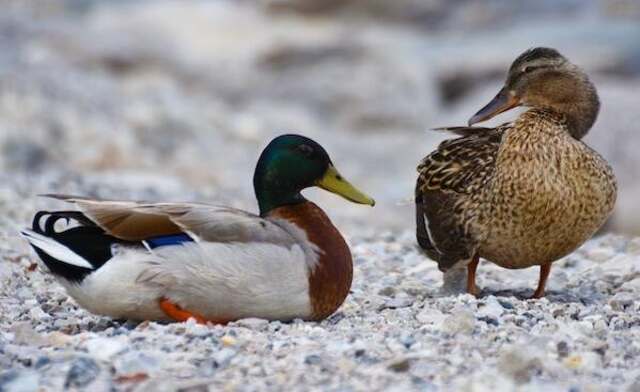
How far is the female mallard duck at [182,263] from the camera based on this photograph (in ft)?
18.5

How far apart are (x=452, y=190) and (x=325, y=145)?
11230 mm

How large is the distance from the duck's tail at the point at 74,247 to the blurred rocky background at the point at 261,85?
369 centimetres

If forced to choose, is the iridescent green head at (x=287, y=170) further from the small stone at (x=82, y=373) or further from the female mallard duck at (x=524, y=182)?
the small stone at (x=82, y=373)

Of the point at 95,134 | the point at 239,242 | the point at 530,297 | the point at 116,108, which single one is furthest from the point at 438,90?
the point at 239,242

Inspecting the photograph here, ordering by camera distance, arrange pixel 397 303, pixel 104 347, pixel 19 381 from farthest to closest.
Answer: pixel 397 303
pixel 104 347
pixel 19 381

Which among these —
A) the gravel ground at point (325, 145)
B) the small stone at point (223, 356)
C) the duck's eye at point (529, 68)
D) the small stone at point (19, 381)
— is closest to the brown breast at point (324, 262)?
the gravel ground at point (325, 145)

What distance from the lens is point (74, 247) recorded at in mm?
5719

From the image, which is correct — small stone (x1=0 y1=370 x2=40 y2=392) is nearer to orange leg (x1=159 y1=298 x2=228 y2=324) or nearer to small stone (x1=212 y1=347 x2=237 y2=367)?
small stone (x1=212 y1=347 x2=237 y2=367)

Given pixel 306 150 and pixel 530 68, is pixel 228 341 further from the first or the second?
pixel 530 68

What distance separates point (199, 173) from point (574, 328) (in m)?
9.64

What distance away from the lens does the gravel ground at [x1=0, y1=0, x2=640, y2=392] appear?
4.95 m

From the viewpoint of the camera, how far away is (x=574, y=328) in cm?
562

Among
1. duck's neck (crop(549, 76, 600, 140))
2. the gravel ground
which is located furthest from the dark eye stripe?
the gravel ground

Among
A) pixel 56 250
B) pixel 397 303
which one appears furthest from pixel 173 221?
pixel 397 303
